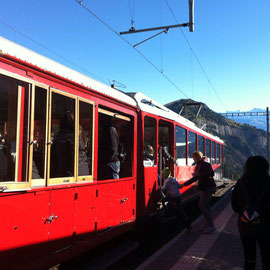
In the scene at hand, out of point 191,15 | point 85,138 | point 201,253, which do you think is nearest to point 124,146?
point 85,138

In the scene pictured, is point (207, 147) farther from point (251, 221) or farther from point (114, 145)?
point (251, 221)

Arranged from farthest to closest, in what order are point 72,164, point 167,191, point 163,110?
point 163,110, point 167,191, point 72,164

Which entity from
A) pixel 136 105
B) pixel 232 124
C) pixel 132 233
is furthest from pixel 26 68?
pixel 232 124

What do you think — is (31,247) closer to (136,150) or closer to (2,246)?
(2,246)

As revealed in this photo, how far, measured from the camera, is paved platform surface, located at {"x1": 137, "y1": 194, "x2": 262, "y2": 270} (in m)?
4.85

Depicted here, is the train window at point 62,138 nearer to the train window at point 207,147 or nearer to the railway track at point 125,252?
the railway track at point 125,252

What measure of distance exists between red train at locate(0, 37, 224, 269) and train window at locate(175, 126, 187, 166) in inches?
116

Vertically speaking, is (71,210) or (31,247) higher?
(71,210)

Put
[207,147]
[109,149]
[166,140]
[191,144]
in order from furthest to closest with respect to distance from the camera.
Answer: [207,147] → [191,144] → [166,140] → [109,149]

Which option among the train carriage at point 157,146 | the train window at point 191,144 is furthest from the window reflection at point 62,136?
the train window at point 191,144

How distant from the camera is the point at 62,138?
415cm

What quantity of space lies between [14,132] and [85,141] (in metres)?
1.39

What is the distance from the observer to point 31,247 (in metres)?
3.42

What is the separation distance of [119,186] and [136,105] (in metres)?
1.78
